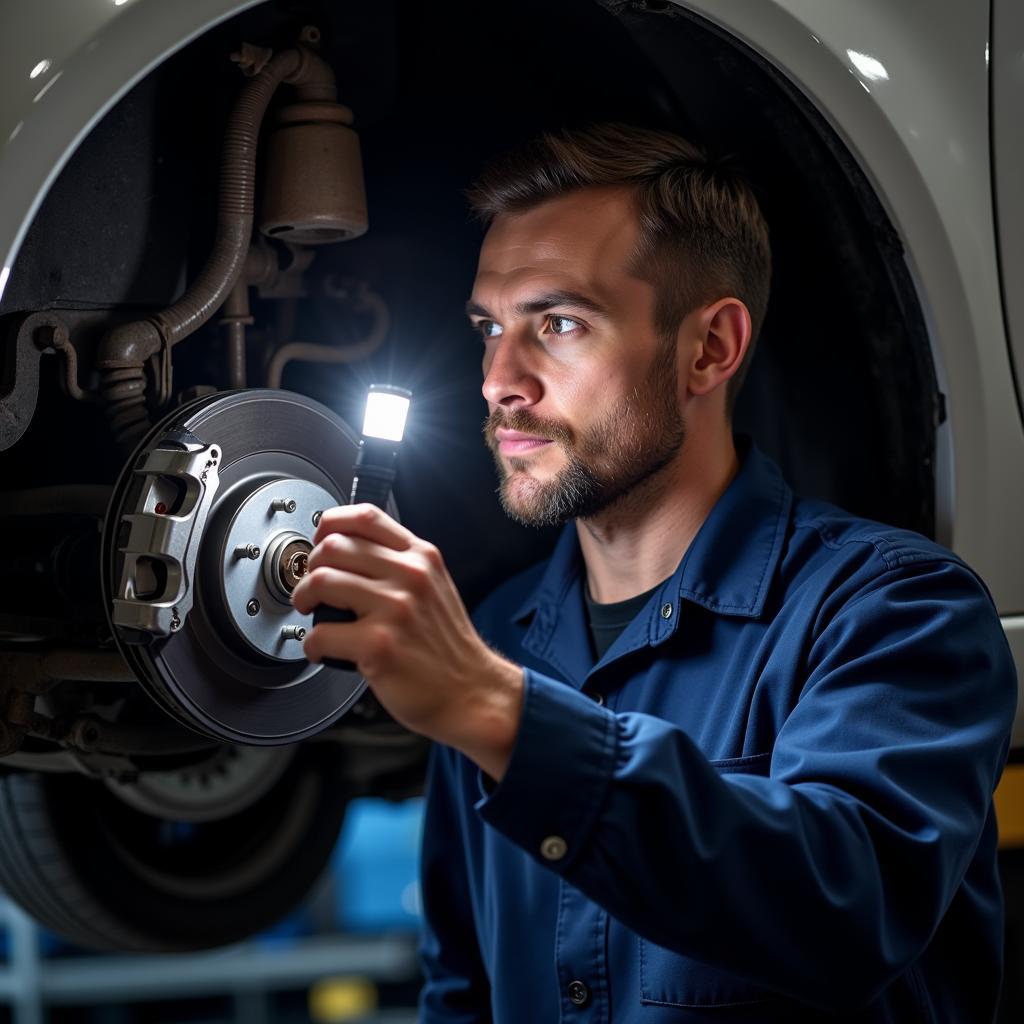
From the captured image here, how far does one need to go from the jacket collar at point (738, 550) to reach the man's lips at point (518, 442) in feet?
0.61

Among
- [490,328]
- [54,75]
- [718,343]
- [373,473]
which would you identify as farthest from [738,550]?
[54,75]

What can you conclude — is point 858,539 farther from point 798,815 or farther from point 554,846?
point 554,846

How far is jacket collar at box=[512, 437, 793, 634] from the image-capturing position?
1114 millimetres

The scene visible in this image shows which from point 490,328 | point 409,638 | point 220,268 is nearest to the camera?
point 409,638

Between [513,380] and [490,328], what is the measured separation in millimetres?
138

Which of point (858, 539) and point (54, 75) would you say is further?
point (858, 539)

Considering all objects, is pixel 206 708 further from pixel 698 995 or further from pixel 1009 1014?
pixel 1009 1014

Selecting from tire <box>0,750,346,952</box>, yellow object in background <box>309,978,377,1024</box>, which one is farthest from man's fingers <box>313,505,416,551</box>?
yellow object in background <box>309,978,377,1024</box>

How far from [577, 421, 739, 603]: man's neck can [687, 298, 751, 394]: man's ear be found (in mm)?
62

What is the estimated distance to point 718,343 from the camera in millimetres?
1239

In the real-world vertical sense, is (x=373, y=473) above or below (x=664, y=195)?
below

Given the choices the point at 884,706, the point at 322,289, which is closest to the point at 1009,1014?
the point at 884,706

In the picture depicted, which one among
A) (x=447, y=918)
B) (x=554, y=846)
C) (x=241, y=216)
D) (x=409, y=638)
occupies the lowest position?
(x=447, y=918)

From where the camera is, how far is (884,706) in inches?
34.9
